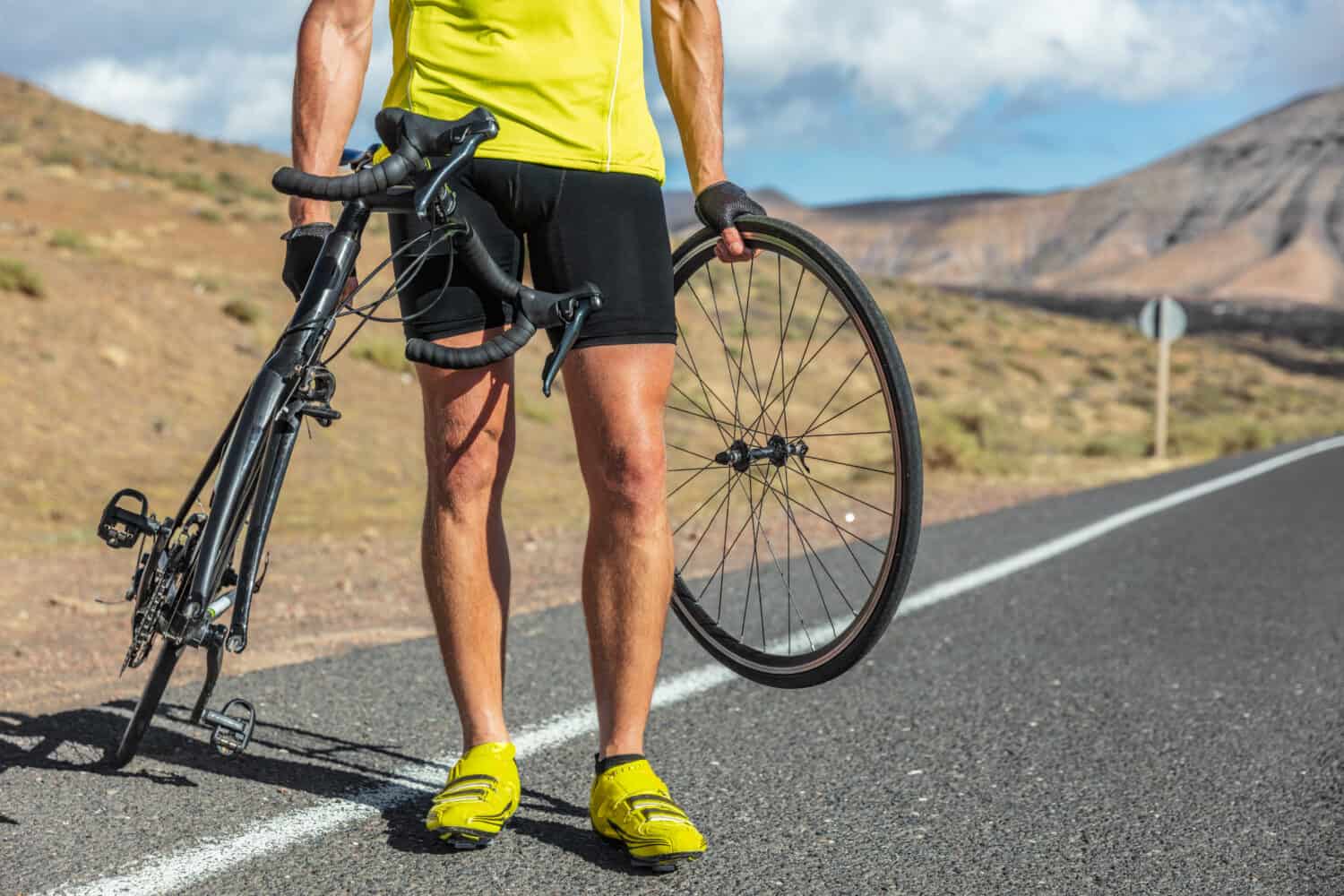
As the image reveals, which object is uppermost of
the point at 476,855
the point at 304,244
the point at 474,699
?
the point at 304,244

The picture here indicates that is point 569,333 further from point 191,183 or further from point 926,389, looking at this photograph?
point 191,183

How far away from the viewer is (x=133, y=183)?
35.4 m

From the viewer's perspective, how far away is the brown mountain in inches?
5049

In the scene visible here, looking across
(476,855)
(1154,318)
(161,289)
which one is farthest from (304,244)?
(1154,318)

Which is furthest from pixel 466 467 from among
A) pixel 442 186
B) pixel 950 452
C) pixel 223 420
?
pixel 950 452

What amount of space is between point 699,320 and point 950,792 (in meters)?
25.9

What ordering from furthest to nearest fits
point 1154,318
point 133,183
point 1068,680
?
point 133,183 < point 1154,318 < point 1068,680

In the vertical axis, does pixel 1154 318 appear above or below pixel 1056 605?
above

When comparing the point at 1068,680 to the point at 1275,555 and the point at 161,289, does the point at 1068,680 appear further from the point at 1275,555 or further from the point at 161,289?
the point at 161,289

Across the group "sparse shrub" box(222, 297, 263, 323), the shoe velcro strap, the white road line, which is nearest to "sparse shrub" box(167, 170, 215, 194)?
"sparse shrub" box(222, 297, 263, 323)

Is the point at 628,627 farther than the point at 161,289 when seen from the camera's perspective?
No

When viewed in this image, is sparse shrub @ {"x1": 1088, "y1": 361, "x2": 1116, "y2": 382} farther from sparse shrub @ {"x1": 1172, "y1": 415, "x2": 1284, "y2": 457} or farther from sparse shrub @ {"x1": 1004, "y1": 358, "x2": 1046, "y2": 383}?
sparse shrub @ {"x1": 1172, "y1": 415, "x2": 1284, "y2": 457}

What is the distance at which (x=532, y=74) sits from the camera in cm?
271

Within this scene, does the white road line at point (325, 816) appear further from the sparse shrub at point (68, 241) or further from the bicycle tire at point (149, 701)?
the sparse shrub at point (68, 241)
